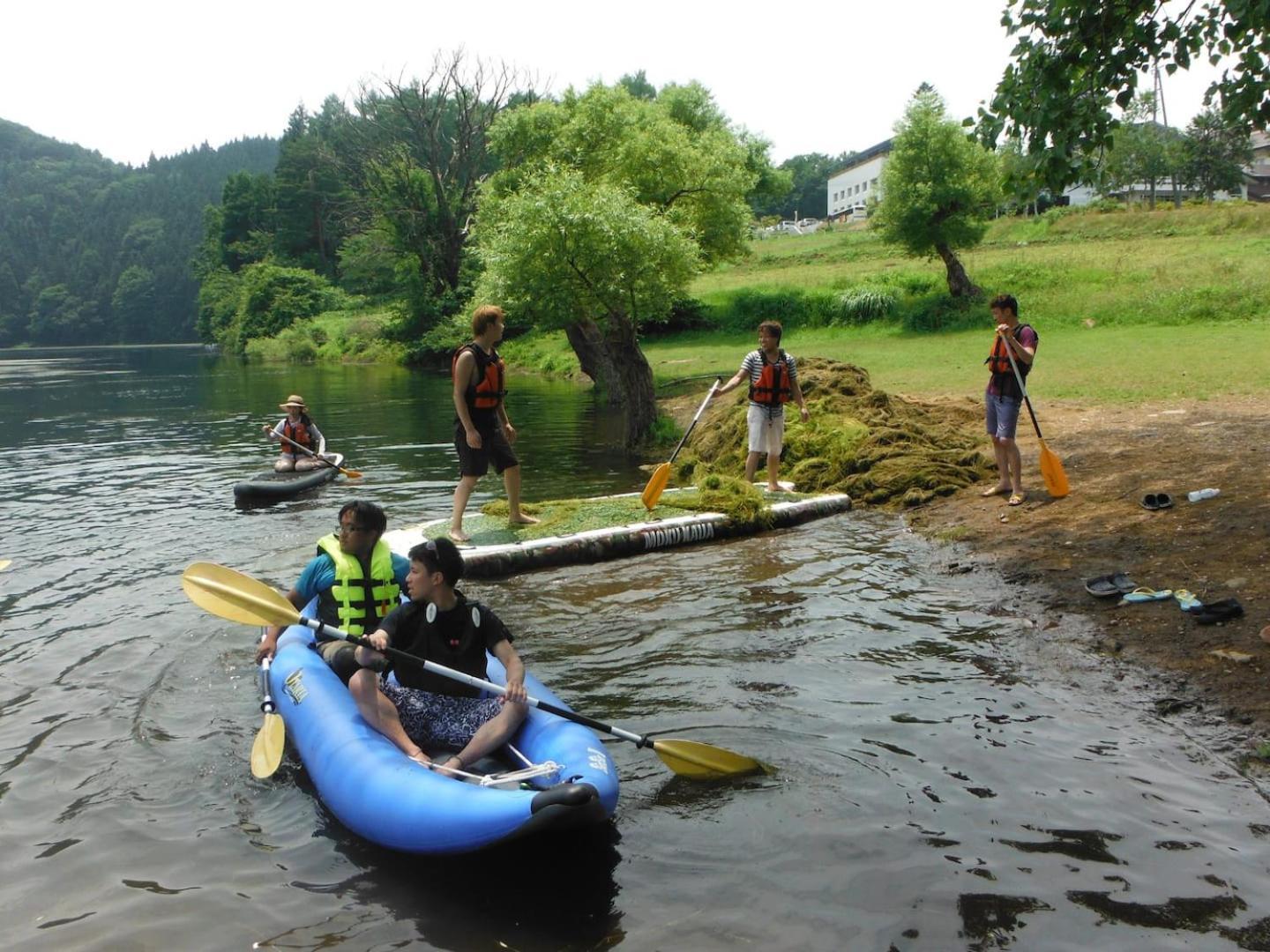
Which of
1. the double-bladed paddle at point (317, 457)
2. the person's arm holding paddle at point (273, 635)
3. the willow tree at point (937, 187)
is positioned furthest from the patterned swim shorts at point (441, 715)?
the willow tree at point (937, 187)

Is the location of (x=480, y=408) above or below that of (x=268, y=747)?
above

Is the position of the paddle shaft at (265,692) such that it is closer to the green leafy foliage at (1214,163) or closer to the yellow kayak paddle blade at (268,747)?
the yellow kayak paddle blade at (268,747)

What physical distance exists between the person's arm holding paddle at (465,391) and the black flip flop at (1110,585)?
4998 mm

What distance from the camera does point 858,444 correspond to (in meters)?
12.4

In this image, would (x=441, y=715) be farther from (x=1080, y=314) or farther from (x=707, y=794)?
(x=1080, y=314)

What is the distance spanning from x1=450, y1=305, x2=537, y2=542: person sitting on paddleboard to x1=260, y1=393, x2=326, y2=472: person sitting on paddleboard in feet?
19.9

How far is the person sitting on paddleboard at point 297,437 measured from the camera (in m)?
14.8

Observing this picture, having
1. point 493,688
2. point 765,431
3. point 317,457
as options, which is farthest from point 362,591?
point 317,457

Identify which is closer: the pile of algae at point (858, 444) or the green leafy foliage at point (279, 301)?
the pile of algae at point (858, 444)

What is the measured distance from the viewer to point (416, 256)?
46.8 m

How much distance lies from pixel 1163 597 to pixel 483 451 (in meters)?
5.43

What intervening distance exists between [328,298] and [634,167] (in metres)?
51.6

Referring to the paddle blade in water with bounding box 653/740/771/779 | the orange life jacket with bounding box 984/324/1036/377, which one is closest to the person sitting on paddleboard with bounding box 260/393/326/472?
the orange life jacket with bounding box 984/324/1036/377

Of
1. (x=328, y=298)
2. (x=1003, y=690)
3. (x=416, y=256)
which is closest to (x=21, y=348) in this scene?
(x=328, y=298)
